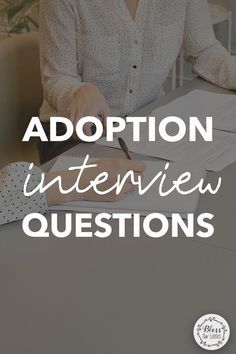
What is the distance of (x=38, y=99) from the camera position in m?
1.71

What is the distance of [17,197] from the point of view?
3.25 feet

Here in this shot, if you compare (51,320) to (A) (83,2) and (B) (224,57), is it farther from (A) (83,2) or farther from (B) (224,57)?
(B) (224,57)

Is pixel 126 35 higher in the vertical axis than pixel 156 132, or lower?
higher

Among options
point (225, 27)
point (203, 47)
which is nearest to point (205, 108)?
point (203, 47)

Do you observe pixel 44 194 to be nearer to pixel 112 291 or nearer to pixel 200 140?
pixel 112 291

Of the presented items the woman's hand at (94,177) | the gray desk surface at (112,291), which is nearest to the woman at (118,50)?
the woman's hand at (94,177)

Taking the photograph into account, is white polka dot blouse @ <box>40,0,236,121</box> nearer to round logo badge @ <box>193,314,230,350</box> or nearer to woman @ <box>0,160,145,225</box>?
woman @ <box>0,160,145,225</box>

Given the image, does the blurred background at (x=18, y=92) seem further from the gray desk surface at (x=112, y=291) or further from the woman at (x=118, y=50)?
the gray desk surface at (x=112, y=291)

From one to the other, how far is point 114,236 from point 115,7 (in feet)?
2.48

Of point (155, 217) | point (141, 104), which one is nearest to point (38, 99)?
point (141, 104)

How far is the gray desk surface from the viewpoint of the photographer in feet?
2.38

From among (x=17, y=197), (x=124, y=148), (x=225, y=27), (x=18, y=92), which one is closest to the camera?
(x=17, y=197)

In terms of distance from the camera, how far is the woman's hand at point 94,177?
1.01 meters

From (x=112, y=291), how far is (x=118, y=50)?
2.79 feet
